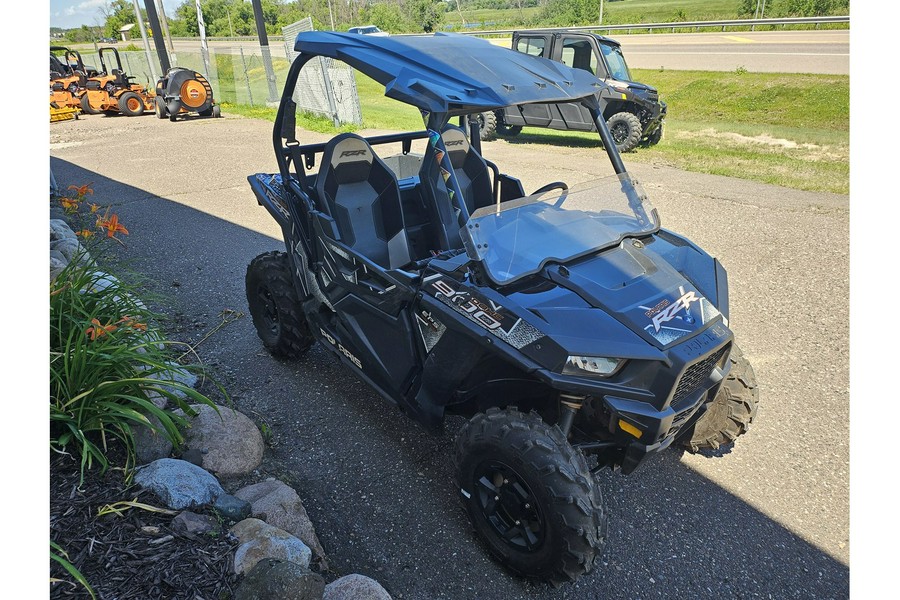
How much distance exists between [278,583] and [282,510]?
691 millimetres

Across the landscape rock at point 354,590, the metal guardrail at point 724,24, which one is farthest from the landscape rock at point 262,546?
the metal guardrail at point 724,24

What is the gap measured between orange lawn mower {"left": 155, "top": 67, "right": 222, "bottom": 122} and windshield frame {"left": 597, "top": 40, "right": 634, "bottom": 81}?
413 inches

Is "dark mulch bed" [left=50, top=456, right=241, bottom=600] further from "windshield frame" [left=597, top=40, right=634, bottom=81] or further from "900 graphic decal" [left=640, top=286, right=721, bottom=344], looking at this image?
"windshield frame" [left=597, top=40, right=634, bottom=81]

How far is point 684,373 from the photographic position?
229 cm

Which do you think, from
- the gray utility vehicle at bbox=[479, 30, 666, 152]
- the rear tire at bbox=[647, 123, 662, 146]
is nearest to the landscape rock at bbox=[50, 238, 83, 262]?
the gray utility vehicle at bbox=[479, 30, 666, 152]

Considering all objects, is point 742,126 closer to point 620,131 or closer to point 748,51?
point 620,131

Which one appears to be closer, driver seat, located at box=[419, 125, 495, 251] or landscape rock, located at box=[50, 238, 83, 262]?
driver seat, located at box=[419, 125, 495, 251]

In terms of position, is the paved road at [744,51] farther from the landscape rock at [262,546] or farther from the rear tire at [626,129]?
the landscape rock at [262,546]

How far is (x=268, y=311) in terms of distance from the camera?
14.0 ft

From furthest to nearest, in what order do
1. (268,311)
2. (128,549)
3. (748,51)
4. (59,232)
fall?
(748,51) → (59,232) → (268,311) → (128,549)

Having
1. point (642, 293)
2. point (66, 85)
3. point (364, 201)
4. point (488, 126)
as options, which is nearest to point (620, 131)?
point (488, 126)

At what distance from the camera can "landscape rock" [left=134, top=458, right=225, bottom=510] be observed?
7.86 feet

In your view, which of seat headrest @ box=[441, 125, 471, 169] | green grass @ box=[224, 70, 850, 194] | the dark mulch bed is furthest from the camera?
green grass @ box=[224, 70, 850, 194]

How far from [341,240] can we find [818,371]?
3.39 metres
